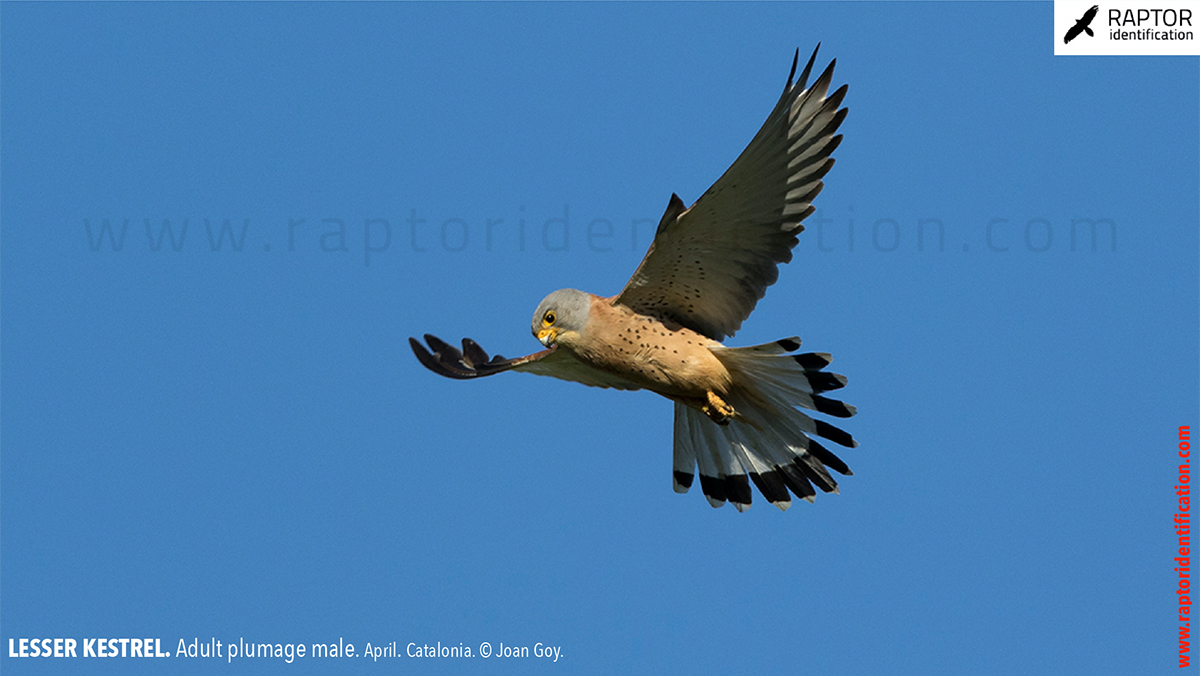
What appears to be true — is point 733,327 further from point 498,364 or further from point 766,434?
point 498,364

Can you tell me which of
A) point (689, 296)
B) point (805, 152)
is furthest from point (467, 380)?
point (805, 152)

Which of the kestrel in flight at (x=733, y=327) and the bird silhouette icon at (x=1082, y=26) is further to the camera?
the bird silhouette icon at (x=1082, y=26)

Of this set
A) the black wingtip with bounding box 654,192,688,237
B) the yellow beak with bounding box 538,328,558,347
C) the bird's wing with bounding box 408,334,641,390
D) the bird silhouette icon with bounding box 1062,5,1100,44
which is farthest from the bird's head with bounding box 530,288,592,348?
the bird silhouette icon with bounding box 1062,5,1100,44

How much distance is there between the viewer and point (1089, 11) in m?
7.48

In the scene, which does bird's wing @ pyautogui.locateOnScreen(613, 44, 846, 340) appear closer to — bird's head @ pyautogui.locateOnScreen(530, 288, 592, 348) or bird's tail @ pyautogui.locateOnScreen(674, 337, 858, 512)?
bird's head @ pyautogui.locateOnScreen(530, 288, 592, 348)

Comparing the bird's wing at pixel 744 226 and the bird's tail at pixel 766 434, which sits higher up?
the bird's wing at pixel 744 226

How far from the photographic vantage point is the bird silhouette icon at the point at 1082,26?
24.5ft

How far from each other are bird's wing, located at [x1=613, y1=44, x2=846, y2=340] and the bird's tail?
0.35 metres

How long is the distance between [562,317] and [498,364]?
0.75 meters

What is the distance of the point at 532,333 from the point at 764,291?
4.38 ft

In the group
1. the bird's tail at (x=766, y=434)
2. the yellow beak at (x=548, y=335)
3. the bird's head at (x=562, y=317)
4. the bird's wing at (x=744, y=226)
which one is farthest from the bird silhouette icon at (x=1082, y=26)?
the yellow beak at (x=548, y=335)

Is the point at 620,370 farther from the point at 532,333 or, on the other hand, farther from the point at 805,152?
the point at 805,152

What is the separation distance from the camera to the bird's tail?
21.3 ft

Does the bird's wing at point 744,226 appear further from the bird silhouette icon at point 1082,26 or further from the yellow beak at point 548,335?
the bird silhouette icon at point 1082,26
